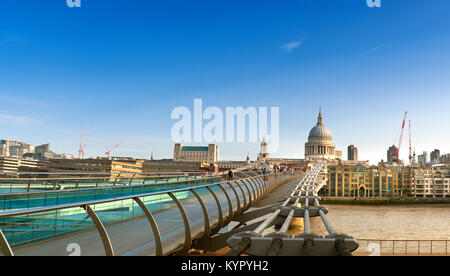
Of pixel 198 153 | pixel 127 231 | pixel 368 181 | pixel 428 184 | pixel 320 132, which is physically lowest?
pixel 428 184

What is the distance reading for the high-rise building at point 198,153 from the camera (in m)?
187

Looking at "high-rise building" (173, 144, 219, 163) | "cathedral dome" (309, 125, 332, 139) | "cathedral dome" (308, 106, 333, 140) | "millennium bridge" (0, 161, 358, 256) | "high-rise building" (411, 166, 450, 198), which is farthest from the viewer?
"high-rise building" (173, 144, 219, 163)

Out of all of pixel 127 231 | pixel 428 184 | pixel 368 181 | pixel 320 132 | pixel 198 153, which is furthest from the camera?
pixel 198 153

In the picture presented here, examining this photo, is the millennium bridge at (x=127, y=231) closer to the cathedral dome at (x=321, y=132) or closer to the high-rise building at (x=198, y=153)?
the cathedral dome at (x=321, y=132)

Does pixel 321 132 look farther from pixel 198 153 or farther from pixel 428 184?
pixel 198 153

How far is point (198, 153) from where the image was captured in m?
188

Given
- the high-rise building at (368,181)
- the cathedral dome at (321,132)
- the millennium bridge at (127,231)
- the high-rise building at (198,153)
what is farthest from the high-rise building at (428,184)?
the high-rise building at (198,153)

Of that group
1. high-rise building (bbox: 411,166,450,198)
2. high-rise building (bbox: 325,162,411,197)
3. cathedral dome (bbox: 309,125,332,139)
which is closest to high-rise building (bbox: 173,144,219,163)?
cathedral dome (bbox: 309,125,332,139)

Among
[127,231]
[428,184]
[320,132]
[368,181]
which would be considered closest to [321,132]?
[320,132]

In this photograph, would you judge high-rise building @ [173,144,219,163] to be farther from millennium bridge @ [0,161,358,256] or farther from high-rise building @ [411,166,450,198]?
millennium bridge @ [0,161,358,256]

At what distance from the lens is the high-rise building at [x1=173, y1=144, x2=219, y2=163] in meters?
187

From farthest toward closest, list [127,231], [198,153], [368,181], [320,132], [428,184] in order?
[198,153] → [320,132] → [368,181] → [428,184] → [127,231]

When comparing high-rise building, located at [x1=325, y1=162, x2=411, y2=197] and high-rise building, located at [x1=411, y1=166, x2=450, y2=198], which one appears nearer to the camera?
high-rise building, located at [x1=411, y1=166, x2=450, y2=198]

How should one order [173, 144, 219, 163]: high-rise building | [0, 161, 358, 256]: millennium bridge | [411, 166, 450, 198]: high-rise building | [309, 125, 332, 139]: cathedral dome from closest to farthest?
[0, 161, 358, 256]: millennium bridge → [411, 166, 450, 198]: high-rise building → [309, 125, 332, 139]: cathedral dome → [173, 144, 219, 163]: high-rise building
